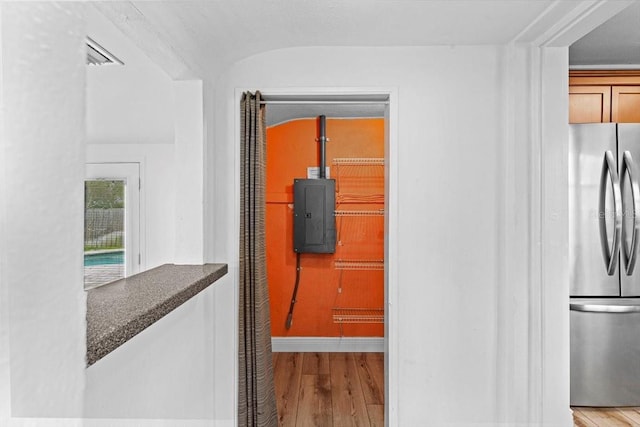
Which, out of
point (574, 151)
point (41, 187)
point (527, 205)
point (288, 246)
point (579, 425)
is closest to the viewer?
point (41, 187)

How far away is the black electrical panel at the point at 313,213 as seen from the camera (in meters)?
4.10

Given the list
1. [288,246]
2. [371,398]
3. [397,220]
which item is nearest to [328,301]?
[288,246]

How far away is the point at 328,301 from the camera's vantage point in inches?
167

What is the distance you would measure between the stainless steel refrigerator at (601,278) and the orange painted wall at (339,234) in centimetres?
169

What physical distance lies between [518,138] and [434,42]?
2.11ft

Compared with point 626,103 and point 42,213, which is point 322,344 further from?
point 42,213

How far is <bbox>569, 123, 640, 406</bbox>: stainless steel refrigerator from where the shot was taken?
287cm

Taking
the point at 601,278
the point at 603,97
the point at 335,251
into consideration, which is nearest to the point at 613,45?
the point at 603,97

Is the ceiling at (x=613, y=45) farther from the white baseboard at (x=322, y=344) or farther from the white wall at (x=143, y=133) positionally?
the white baseboard at (x=322, y=344)

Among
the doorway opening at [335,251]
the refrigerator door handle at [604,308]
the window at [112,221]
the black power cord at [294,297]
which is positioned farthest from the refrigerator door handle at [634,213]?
the window at [112,221]

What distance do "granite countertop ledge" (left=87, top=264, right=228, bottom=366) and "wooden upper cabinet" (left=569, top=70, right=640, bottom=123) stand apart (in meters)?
2.65

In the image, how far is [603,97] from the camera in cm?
305

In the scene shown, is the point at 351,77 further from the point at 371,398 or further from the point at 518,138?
the point at 371,398

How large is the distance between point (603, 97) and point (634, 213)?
821 mm
